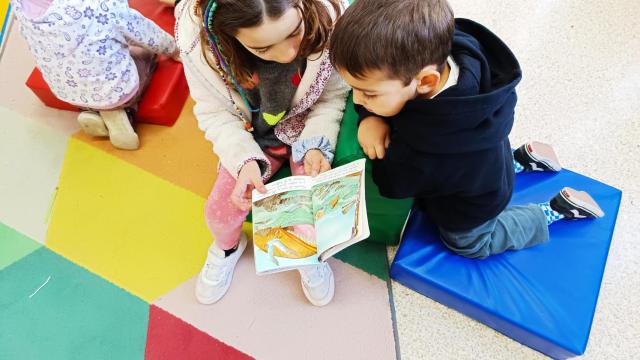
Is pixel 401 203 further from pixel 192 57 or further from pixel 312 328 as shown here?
pixel 192 57

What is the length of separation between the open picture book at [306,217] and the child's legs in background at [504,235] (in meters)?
0.27

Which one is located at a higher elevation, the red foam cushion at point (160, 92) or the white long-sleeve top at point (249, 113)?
the white long-sleeve top at point (249, 113)

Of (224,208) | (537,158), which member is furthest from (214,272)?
(537,158)

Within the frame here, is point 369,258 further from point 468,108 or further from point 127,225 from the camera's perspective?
point 127,225

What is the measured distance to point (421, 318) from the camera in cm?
110

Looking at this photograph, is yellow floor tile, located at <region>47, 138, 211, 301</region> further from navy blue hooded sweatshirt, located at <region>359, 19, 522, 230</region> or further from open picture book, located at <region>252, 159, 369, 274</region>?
navy blue hooded sweatshirt, located at <region>359, 19, 522, 230</region>

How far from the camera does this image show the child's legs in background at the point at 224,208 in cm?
102

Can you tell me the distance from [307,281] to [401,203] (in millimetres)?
316

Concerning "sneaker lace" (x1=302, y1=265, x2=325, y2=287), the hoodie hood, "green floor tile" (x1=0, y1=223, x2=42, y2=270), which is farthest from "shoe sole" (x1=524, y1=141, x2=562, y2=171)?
"green floor tile" (x1=0, y1=223, x2=42, y2=270)

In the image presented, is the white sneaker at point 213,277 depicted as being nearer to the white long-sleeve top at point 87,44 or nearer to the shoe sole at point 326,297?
the shoe sole at point 326,297

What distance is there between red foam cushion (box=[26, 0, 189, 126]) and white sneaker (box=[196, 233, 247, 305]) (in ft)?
1.76

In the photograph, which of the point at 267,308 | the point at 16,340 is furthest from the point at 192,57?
the point at 16,340

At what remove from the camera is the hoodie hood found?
665 millimetres

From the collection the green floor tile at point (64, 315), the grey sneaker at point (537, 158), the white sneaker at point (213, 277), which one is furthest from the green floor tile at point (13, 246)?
the grey sneaker at point (537, 158)
